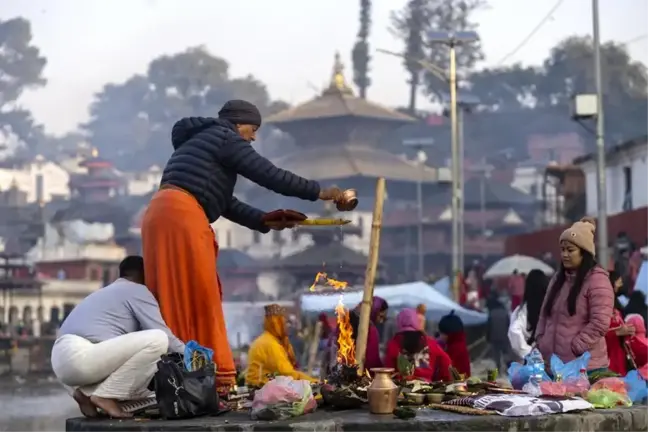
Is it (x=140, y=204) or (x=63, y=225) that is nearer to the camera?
(x=63, y=225)

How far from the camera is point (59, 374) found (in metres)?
6.11

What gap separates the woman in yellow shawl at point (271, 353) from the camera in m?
10.4

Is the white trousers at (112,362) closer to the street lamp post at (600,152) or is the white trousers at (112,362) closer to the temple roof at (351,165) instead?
the street lamp post at (600,152)

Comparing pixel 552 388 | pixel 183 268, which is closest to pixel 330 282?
A: pixel 183 268

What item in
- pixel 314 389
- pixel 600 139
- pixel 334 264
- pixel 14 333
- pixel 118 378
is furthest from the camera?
pixel 334 264

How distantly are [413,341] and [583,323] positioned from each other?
2455 mm

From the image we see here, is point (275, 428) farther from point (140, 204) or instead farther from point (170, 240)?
point (140, 204)

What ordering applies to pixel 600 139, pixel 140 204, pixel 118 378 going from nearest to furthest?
pixel 118 378, pixel 600 139, pixel 140 204

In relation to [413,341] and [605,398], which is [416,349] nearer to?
[413,341]

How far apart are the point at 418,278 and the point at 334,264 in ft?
30.6

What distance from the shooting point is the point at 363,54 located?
96.9 metres

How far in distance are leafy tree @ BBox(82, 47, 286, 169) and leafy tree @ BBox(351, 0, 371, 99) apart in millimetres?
6311

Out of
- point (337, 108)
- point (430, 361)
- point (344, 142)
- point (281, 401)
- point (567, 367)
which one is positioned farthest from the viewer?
point (344, 142)

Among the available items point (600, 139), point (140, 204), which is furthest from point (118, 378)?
point (140, 204)
